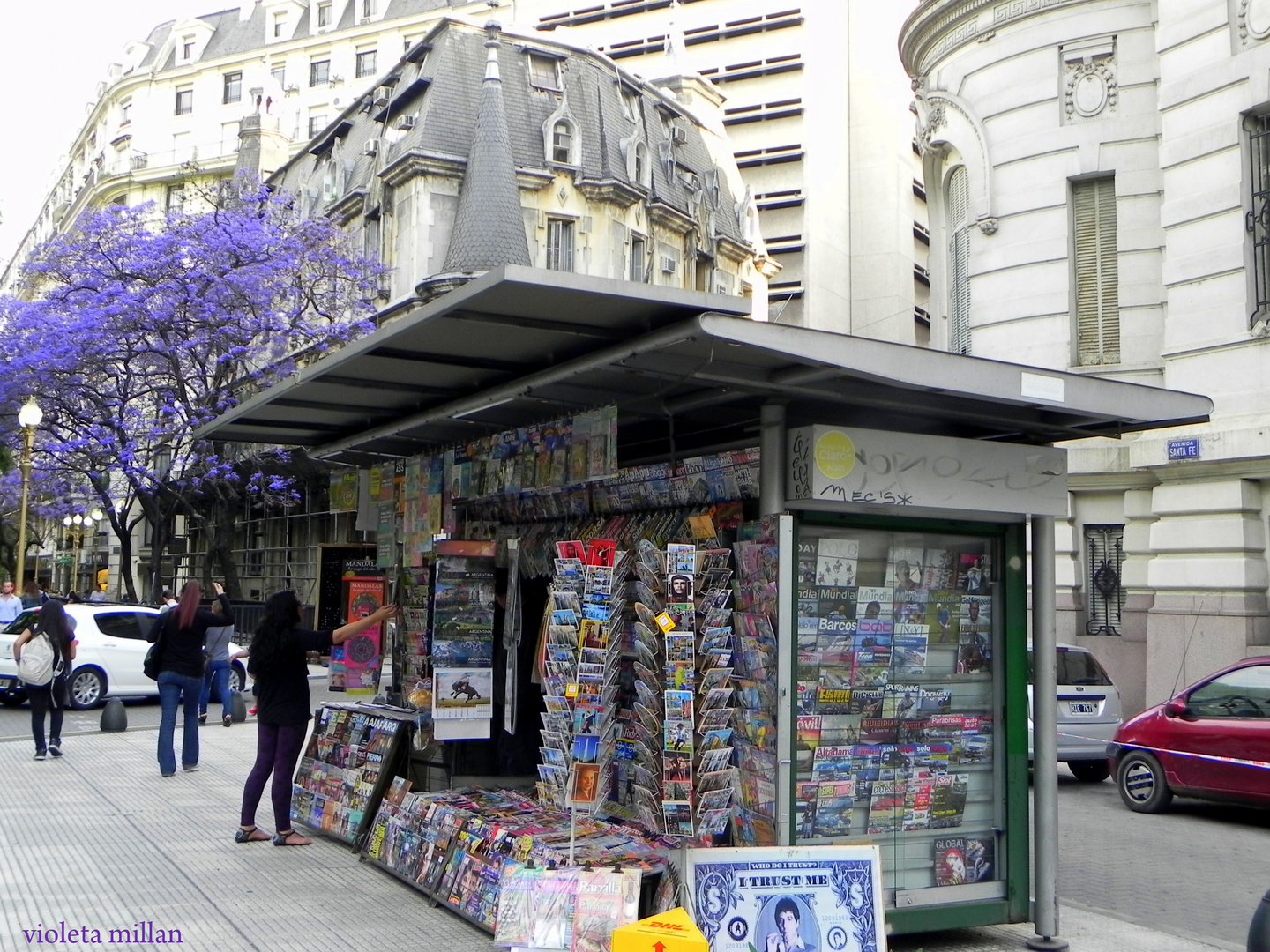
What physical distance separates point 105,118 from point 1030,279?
6802cm

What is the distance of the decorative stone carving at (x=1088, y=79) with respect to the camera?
20.2 meters

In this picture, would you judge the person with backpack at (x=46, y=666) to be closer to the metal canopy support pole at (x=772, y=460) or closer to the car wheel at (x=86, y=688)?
the car wheel at (x=86, y=688)

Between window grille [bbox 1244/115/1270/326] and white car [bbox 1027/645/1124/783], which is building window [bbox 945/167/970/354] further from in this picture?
white car [bbox 1027/645/1124/783]

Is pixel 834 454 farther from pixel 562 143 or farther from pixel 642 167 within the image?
pixel 642 167

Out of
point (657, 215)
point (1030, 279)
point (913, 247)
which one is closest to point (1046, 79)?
point (1030, 279)

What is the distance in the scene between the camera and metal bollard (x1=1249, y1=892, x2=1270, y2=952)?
450cm

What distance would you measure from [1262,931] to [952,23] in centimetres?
2063

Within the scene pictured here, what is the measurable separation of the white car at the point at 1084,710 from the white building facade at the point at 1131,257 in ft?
11.8

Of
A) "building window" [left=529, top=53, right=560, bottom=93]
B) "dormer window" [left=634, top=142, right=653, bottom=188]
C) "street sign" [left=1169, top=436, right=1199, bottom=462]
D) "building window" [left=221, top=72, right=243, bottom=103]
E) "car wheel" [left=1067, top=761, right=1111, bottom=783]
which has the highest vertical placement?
"building window" [left=221, top=72, right=243, bottom=103]

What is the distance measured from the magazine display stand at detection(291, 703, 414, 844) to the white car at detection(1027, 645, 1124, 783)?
8494mm

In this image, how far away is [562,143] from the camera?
38719 mm

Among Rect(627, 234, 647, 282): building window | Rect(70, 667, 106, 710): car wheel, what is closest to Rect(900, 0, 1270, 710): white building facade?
Rect(70, 667, 106, 710): car wheel

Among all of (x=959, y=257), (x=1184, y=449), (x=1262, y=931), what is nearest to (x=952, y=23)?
(x=959, y=257)

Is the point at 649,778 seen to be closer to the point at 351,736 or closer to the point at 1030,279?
the point at 351,736
